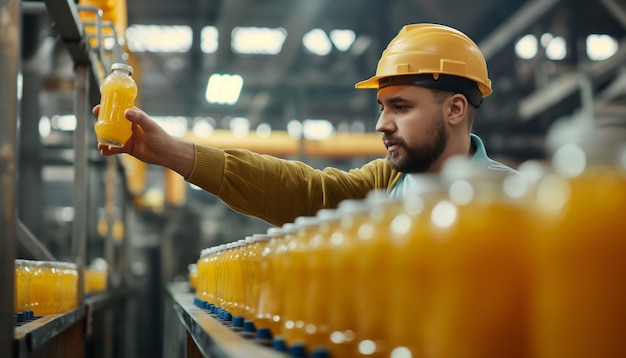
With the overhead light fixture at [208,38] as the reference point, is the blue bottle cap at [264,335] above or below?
below

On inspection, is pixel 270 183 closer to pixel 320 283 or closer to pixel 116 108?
pixel 116 108

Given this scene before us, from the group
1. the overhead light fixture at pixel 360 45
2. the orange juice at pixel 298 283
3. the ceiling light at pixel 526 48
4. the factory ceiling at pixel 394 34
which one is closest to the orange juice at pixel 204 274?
the orange juice at pixel 298 283

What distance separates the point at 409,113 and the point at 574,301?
7.61 ft

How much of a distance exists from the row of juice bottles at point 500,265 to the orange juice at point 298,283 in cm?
25

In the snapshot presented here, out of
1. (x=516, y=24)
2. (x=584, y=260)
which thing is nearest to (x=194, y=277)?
(x=584, y=260)

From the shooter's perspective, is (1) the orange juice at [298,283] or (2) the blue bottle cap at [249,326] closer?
(1) the orange juice at [298,283]

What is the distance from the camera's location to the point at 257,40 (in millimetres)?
11203

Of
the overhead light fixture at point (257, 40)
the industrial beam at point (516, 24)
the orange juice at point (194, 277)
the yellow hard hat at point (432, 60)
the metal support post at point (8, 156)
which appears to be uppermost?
the overhead light fixture at point (257, 40)

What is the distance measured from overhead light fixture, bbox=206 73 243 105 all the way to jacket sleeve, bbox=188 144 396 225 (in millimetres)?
6186

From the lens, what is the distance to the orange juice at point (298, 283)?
1.59 metres

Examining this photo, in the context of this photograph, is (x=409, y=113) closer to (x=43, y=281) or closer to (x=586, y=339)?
(x=43, y=281)

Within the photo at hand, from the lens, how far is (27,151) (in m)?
5.94

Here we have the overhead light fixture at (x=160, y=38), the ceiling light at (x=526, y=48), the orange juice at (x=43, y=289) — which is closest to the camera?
the orange juice at (x=43, y=289)

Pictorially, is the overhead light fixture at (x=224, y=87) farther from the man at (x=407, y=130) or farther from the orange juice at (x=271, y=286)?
the orange juice at (x=271, y=286)
